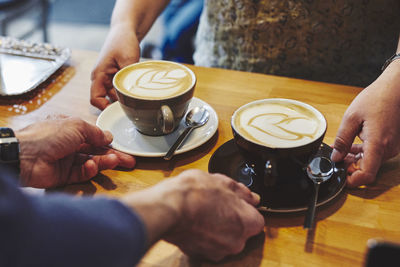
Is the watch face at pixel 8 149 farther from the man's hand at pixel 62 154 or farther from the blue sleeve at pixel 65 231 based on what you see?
the blue sleeve at pixel 65 231

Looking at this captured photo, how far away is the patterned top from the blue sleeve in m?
0.96

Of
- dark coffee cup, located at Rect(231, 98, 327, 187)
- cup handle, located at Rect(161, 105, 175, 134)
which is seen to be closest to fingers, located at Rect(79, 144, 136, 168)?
cup handle, located at Rect(161, 105, 175, 134)

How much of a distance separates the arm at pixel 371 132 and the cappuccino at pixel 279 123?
7 centimetres

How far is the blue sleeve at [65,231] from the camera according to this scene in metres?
0.37

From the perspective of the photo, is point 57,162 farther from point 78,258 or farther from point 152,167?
point 78,258

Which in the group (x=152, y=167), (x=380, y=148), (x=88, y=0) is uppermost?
(x=380, y=148)

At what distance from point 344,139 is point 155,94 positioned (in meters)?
0.41

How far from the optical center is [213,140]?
92 cm

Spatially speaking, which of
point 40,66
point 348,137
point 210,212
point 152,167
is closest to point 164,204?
point 210,212

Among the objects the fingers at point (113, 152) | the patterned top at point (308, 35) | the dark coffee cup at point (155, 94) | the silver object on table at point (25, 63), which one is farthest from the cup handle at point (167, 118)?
the patterned top at point (308, 35)

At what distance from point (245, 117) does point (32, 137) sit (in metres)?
0.42

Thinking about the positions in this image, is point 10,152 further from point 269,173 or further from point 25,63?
point 25,63

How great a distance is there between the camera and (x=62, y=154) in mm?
771

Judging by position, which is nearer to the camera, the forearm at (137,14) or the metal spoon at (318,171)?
the metal spoon at (318,171)
